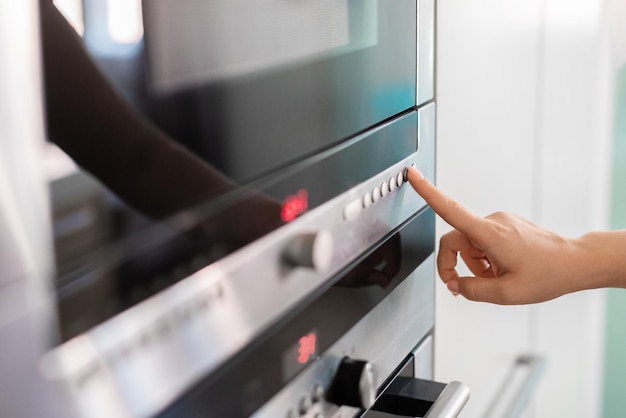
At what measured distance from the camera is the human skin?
69 centimetres

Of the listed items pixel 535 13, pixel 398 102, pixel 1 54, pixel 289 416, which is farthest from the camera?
pixel 535 13

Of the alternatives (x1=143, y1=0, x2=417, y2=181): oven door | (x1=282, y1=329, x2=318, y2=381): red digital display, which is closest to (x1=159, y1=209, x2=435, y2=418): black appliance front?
(x1=282, y1=329, x2=318, y2=381): red digital display

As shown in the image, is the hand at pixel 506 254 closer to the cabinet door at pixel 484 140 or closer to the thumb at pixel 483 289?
the thumb at pixel 483 289

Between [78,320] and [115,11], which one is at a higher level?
[115,11]

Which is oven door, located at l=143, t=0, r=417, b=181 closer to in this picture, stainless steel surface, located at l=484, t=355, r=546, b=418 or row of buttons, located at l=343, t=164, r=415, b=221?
row of buttons, located at l=343, t=164, r=415, b=221

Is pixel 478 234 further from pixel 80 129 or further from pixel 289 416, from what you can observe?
pixel 80 129

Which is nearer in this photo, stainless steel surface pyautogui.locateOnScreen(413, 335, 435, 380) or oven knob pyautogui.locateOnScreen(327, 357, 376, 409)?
oven knob pyautogui.locateOnScreen(327, 357, 376, 409)

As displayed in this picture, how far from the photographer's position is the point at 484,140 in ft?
3.18

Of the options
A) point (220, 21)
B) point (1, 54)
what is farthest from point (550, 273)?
point (1, 54)

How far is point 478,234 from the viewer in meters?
0.69

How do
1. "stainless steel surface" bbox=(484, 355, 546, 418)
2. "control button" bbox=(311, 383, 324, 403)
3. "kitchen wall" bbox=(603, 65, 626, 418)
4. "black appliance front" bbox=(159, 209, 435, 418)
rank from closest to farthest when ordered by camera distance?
"black appliance front" bbox=(159, 209, 435, 418) → "control button" bbox=(311, 383, 324, 403) → "stainless steel surface" bbox=(484, 355, 546, 418) → "kitchen wall" bbox=(603, 65, 626, 418)

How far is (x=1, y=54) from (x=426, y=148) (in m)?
0.50

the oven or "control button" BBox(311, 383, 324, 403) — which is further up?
the oven

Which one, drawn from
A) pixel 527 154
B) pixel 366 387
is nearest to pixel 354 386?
pixel 366 387
